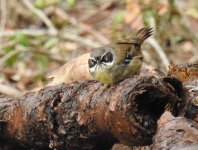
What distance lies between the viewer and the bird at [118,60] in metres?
4.40

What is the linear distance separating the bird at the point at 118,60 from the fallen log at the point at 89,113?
35 cm

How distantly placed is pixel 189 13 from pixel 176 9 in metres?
1.05

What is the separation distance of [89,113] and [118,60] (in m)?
0.92

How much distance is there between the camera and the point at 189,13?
8336 mm

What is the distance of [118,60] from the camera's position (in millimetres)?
4641

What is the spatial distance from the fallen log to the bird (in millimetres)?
346

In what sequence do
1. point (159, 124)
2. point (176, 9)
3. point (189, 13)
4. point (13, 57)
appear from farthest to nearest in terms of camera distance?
point (189, 13) < point (13, 57) < point (176, 9) < point (159, 124)

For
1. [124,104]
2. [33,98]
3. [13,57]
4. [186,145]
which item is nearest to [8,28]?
[13,57]

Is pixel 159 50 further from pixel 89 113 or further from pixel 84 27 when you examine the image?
pixel 89 113

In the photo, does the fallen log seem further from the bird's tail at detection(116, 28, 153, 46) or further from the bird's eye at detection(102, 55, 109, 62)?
the bird's tail at detection(116, 28, 153, 46)

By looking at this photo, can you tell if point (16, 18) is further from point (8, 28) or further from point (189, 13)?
point (189, 13)

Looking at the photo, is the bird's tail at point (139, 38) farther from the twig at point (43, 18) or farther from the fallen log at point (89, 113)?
the twig at point (43, 18)

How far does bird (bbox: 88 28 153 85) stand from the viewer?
14.4 feet

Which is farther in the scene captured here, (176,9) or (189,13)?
(189,13)
